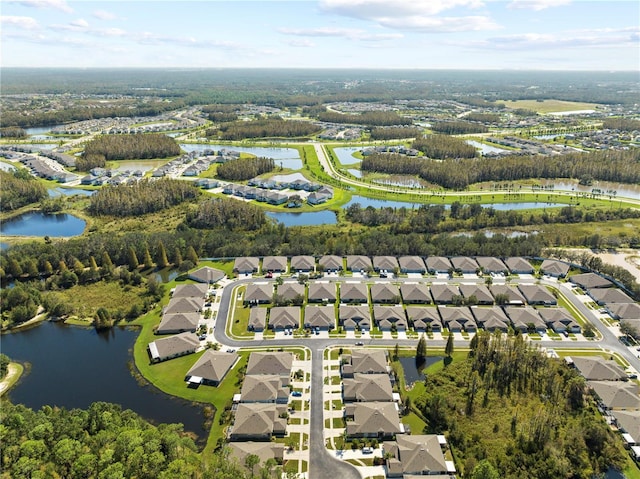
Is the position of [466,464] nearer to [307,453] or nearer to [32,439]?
[307,453]

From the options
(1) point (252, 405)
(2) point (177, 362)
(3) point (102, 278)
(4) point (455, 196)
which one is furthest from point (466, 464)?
(4) point (455, 196)

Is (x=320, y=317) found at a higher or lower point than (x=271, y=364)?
higher

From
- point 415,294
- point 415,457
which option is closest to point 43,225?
point 415,294

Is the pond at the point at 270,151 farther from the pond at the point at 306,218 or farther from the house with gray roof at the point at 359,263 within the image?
the house with gray roof at the point at 359,263

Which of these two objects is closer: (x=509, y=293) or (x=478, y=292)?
(x=478, y=292)

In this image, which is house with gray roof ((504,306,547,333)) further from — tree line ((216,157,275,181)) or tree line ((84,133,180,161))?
tree line ((84,133,180,161))

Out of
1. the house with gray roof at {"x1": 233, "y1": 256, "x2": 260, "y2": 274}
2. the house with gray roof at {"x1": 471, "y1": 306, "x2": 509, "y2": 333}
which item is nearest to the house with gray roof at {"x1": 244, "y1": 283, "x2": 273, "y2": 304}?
the house with gray roof at {"x1": 233, "y1": 256, "x2": 260, "y2": 274}

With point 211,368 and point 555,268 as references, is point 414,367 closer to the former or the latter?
point 211,368
